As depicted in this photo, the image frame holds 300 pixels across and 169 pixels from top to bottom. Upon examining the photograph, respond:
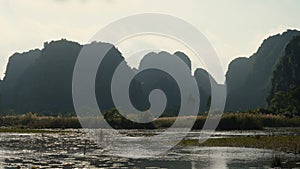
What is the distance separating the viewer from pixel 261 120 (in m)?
44.0

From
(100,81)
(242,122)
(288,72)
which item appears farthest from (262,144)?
(100,81)

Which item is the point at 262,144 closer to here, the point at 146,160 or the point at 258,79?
the point at 146,160

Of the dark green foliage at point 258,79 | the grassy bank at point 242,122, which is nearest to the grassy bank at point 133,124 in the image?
the grassy bank at point 242,122

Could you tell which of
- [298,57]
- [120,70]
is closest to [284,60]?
[298,57]

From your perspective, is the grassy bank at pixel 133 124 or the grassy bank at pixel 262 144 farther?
the grassy bank at pixel 133 124

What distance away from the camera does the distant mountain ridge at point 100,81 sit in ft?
362

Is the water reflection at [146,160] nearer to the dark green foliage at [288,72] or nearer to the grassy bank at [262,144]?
the grassy bank at [262,144]

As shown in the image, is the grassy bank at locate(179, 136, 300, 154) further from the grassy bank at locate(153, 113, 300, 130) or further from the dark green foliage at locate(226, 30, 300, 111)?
the dark green foliage at locate(226, 30, 300, 111)

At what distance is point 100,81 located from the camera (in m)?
115

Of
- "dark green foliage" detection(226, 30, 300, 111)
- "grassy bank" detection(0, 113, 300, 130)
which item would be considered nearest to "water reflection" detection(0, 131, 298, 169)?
"grassy bank" detection(0, 113, 300, 130)

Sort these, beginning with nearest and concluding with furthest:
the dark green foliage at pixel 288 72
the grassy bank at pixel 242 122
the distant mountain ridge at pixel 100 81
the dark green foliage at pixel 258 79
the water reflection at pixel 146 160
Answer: the water reflection at pixel 146 160, the grassy bank at pixel 242 122, the dark green foliage at pixel 288 72, the distant mountain ridge at pixel 100 81, the dark green foliage at pixel 258 79

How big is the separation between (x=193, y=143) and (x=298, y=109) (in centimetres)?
3324

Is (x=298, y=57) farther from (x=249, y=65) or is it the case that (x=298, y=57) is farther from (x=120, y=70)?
(x=249, y=65)

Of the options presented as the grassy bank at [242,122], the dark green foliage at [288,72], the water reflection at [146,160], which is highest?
the dark green foliage at [288,72]
